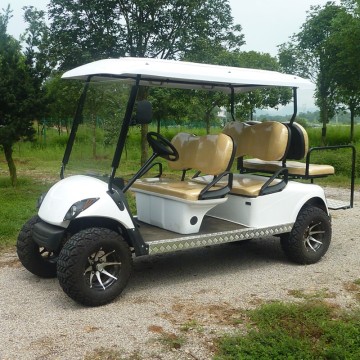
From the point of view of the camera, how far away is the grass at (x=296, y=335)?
3.46 m

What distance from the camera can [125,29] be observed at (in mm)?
10805

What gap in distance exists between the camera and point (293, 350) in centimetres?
351

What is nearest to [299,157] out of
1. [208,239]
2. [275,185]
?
[275,185]

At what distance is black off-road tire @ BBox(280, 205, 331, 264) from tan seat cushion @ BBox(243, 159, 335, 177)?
37 cm

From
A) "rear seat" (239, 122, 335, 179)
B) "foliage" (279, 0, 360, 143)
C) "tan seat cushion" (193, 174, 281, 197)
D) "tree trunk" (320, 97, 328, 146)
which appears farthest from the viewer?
"tree trunk" (320, 97, 328, 146)

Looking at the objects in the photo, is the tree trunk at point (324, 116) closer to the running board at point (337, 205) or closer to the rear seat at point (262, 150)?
the running board at point (337, 205)

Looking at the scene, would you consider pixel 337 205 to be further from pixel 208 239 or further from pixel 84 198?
pixel 84 198

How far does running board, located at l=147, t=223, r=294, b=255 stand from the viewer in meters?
4.63

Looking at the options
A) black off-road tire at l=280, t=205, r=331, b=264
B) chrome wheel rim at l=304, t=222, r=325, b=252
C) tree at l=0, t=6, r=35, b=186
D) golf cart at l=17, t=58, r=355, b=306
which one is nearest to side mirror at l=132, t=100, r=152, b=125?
golf cart at l=17, t=58, r=355, b=306

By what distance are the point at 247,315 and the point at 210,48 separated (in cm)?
756

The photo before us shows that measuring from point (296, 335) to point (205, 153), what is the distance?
2.18m

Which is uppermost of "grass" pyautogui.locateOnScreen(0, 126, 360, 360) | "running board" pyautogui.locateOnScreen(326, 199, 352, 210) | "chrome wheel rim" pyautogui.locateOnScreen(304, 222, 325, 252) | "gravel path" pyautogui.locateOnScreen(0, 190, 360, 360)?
"running board" pyautogui.locateOnScreen(326, 199, 352, 210)

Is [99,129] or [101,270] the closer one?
[101,270]

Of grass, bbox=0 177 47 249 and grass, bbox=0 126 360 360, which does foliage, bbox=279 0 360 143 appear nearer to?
grass, bbox=0 177 47 249
